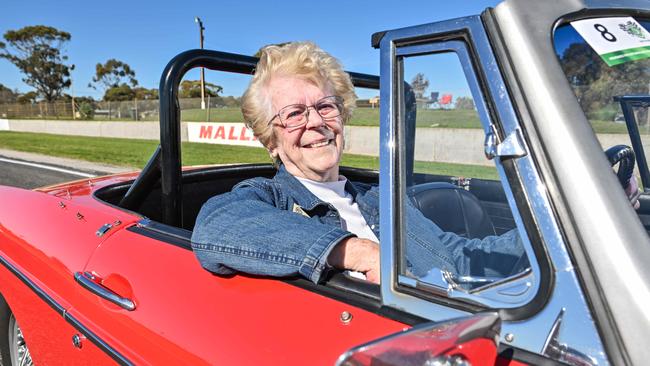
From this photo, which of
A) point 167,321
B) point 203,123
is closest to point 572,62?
point 167,321

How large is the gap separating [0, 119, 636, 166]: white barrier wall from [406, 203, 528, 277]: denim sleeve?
17 centimetres

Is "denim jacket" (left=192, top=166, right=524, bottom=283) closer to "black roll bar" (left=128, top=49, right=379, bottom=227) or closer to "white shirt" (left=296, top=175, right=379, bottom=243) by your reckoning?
"white shirt" (left=296, top=175, right=379, bottom=243)

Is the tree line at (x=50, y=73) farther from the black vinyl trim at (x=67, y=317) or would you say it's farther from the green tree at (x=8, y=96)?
the black vinyl trim at (x=67, y=317)

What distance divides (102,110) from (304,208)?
41272mm

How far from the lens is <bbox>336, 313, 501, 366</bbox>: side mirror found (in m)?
0.73

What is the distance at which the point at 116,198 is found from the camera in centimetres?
260

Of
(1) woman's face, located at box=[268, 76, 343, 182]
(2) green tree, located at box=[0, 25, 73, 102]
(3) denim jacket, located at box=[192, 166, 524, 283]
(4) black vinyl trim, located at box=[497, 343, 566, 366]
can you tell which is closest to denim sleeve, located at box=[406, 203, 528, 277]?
(3) denim jacket, located at box=[192, 166, 524, 283]

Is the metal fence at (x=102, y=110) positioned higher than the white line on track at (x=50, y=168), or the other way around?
the metal fence at (x=102, y=110)

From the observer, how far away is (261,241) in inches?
50.9

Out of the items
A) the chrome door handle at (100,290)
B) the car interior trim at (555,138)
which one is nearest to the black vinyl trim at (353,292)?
the car interior trim at (555,138)

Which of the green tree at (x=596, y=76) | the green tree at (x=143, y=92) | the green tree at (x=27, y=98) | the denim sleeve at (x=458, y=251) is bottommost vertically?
the denim sleeve at (x=458, y=251)

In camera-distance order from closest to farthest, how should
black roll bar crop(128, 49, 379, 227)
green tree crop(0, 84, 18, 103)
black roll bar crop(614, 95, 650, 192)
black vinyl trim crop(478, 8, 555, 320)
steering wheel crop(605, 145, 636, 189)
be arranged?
black vinyl trim crop(478, 8, 555, 320)
steering wheel crop(605, 145, 636, 189)
black roll bar crop(614, 95, 650, 192)
black roll bar crop(128, 49, 379, 227)
green tree crop(0, 84, 18, 103)

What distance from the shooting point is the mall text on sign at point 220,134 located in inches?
738

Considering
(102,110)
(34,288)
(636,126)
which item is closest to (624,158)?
(636,126)
